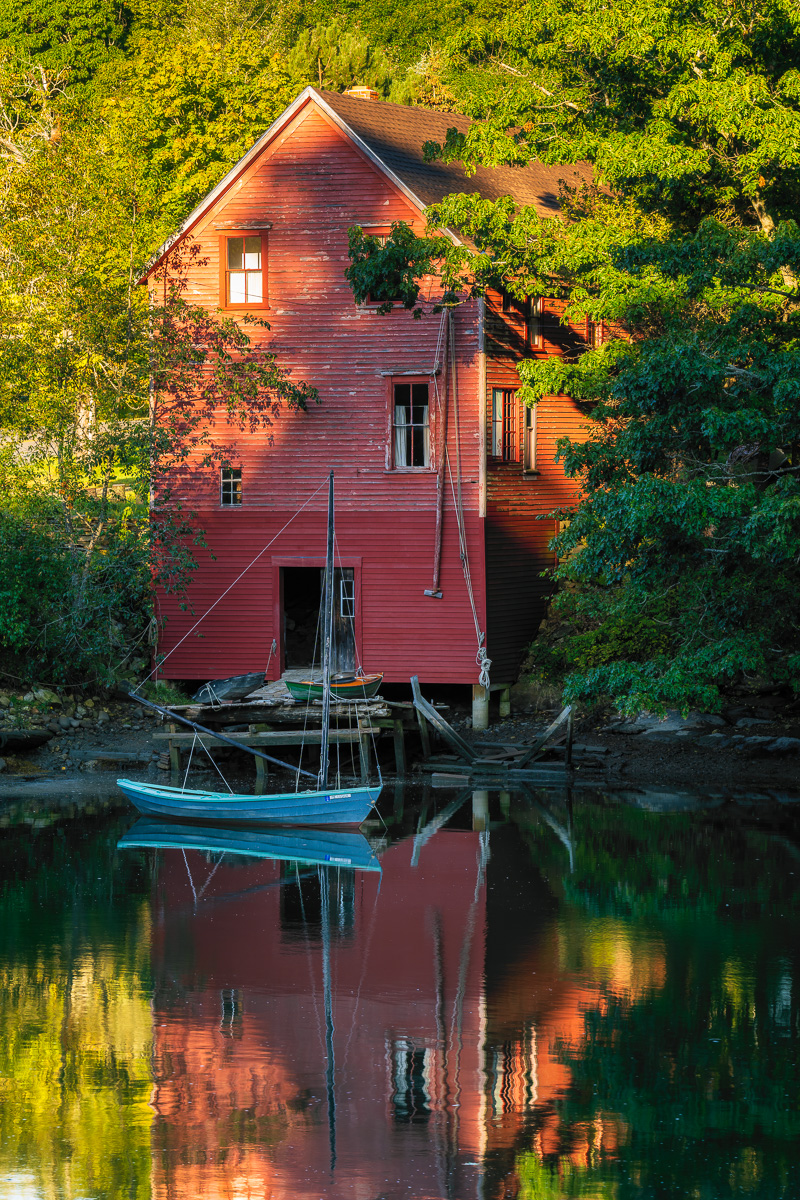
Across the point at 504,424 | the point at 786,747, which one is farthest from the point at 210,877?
the point at 504,424

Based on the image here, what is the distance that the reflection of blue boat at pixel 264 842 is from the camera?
70.1ft

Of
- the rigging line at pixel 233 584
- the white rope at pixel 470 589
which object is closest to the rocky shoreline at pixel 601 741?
the rigging line at pixel 233 584

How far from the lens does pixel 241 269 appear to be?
31.6 metres

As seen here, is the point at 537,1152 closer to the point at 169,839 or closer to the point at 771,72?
the point at 169,839

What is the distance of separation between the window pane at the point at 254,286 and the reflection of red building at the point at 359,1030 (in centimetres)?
1511

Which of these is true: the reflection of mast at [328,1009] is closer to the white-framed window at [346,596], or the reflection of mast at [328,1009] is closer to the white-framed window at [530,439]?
the white-framed window at [346,596]

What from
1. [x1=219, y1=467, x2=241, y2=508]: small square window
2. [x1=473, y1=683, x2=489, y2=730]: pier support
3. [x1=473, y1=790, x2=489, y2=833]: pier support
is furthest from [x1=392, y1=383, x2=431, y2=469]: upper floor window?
[x1=473, y1=790, x2=489, y2=833]: pier support

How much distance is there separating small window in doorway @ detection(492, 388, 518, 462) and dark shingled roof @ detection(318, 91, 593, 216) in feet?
14.1

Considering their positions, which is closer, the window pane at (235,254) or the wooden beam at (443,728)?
the wooden beam at (443,728)

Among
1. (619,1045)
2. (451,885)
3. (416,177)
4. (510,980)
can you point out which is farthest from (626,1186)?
(416,177)

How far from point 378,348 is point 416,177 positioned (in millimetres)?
3879

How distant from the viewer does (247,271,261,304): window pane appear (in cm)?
3153

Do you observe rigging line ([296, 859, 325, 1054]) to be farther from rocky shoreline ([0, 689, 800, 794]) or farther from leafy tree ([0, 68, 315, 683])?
leafy tree ([0, 68, 315, 683])

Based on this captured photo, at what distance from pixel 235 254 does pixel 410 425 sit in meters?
5.54
